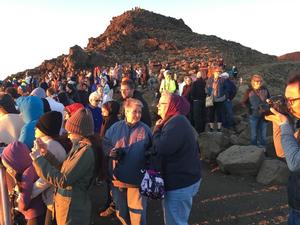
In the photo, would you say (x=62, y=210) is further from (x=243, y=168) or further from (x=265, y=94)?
(x=265, y=94)

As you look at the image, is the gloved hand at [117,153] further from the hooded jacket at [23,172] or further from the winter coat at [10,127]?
the winter coat at [10,127]

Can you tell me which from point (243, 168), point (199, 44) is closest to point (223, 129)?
point (243, 168)

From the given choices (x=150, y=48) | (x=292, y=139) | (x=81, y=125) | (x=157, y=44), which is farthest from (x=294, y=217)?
(x=157, y=44)

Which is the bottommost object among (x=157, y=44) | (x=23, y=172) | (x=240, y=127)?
(x=240, y=127)

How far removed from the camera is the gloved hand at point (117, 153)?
446 cm

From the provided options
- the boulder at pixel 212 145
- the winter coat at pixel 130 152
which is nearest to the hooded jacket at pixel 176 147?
the winter coat at pixel 130 152

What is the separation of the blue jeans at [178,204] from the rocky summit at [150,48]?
29.6m

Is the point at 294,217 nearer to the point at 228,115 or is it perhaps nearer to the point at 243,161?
the point at 243,161

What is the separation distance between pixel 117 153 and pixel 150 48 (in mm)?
57239

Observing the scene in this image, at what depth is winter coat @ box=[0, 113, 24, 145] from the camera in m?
5.20

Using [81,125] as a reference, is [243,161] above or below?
below

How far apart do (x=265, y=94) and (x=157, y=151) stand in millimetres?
5431

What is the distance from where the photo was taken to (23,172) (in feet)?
13.1

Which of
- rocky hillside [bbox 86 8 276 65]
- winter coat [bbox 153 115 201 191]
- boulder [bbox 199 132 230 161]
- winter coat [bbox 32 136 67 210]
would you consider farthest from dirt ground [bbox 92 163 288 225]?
rocky hillside [bbox 86 8 276 65]
